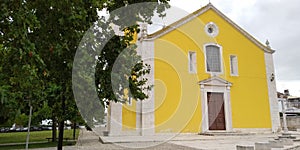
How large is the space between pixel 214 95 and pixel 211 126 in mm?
2190

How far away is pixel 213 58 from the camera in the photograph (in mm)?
19156

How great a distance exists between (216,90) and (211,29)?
4657 millimetres

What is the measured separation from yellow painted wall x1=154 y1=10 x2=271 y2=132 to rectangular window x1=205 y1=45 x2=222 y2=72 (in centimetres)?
43

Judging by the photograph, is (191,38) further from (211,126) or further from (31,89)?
(31,89)

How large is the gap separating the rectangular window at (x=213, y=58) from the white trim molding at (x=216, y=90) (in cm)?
86

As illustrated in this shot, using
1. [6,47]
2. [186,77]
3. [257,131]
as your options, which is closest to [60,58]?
[6,47]

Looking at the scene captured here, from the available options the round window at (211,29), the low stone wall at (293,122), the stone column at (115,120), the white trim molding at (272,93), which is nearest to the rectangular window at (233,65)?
the round window at (211,29)

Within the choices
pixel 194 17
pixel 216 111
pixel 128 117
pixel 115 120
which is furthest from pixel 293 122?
pixel 115 120

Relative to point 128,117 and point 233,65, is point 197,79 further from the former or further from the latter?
point 128,117

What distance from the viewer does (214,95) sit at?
61.0 ft

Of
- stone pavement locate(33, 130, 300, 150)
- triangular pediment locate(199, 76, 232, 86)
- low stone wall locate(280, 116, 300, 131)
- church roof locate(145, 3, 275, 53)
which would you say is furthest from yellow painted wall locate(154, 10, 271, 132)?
low stone wall locate(280, 116, 300, 131)

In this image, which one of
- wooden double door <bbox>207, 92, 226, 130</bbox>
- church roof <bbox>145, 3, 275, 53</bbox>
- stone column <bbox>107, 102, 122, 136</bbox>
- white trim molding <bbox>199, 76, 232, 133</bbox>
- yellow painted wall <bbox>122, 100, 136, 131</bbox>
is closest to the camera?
stone column <bbox>107, 102, 122, 136</bbox>

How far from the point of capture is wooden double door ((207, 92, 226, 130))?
18.1m

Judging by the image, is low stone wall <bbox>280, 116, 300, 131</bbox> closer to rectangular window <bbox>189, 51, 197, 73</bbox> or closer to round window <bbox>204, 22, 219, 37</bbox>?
round window <bbox>204, 22, 219, 37</bbox>
